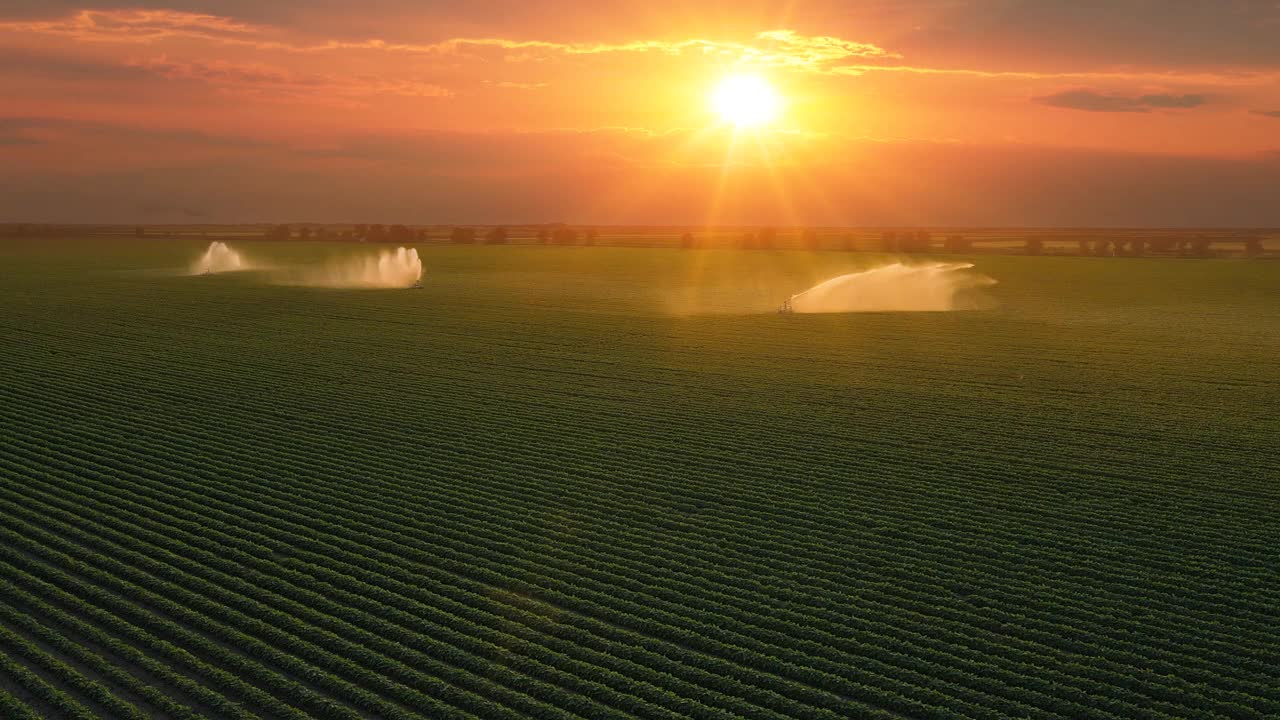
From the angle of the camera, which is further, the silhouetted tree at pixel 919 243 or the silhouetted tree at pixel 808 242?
the silhouetted tree at pixel 808 242

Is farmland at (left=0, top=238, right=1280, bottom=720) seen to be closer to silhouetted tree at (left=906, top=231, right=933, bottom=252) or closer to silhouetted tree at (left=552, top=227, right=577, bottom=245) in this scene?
silhouetted tree at (left=906, top=231, right=933, bottom=252)

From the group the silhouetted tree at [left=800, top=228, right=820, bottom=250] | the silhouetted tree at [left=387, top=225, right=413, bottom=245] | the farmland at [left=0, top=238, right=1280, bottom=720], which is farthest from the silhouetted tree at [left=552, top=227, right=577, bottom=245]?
the farmland at [left=0, top=238, right=1280, bottom=720]

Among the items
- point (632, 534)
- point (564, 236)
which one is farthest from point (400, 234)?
point (632, 534)

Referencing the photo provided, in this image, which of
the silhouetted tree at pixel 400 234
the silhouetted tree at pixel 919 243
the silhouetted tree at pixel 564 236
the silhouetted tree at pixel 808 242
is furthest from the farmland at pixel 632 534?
the silhouetted tree at pixel 400 234

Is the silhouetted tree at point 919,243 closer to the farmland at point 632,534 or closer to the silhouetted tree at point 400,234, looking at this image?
the silhouetted tree at point 400,234

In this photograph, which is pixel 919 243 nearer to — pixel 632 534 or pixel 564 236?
pixel 564 236

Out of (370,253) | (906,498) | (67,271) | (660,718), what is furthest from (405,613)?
(370,253)

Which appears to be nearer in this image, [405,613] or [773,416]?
[405,613]

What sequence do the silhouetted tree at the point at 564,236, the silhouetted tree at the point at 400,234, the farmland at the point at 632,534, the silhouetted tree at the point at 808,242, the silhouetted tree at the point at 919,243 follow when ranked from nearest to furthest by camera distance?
1. the farmland at the point at 632,534
2. the silhouetted tree at the point at 919,243
3. the silhouetted tree at the point at 808,242
4. the silhouetted tree at the point at 564,236
5. the silhouetted tree at the point at 400,234

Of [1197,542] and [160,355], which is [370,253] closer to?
[160,355]
